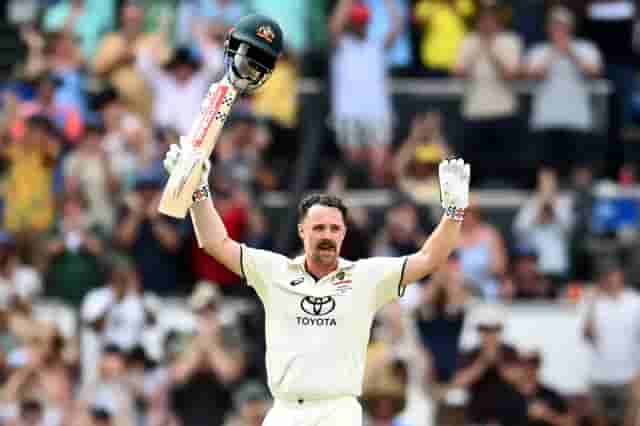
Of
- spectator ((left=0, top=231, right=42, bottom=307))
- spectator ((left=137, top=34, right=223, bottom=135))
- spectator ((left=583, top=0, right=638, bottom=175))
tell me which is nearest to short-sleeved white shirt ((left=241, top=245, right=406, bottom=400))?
spectator ((left=0, top=231, right=42, bottom=307))

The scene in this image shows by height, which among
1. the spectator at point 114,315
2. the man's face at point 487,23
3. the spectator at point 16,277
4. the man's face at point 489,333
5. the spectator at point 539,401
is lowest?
the spectator at point 539,401

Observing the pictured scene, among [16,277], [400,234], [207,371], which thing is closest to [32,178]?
[16,277]

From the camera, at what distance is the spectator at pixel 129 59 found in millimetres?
19453

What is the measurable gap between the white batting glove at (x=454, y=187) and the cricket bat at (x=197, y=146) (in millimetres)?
1180

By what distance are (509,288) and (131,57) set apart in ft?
15.4

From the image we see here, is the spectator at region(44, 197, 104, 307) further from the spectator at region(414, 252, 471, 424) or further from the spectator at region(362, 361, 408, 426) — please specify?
the spectator at region(362, 361, 408, 426)

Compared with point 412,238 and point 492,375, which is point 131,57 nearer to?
point 412,238

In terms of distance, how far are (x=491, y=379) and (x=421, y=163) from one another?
301 centimetres

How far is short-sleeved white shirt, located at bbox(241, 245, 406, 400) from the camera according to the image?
395 inches

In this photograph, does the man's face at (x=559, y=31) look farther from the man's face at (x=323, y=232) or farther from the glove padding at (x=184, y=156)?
the glove padding at (x=184, y=156)

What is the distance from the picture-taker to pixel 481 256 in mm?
17375

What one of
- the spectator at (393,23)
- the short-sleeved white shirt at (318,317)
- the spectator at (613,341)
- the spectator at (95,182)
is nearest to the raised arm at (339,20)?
the spectator at (393,23)

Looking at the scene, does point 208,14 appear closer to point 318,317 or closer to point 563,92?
point 563,92

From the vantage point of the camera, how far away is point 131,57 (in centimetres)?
1959
